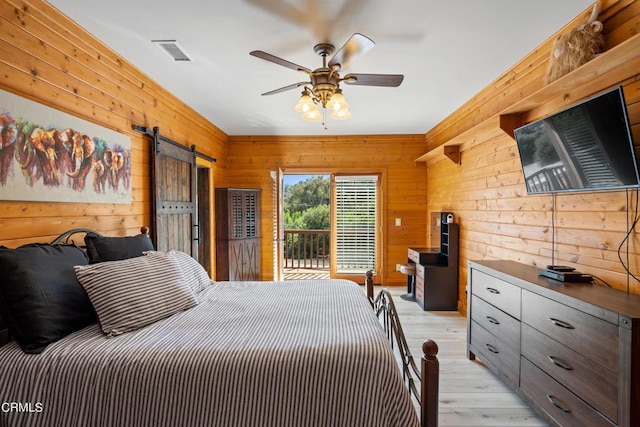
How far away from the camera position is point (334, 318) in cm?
172

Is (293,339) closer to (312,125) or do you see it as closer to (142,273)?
(142,273)

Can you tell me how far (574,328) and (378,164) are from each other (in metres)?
4.04

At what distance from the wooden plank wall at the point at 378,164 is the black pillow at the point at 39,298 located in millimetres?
3979

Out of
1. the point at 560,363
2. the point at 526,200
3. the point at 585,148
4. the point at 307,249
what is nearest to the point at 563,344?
the point at 560,363

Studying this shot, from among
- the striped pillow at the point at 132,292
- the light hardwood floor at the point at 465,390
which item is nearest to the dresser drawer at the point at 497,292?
the light hardwood floor at the point at 465,390

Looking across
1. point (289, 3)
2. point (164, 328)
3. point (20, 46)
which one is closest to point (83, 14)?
point (20, 46)

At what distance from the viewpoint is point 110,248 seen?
1.99 meters

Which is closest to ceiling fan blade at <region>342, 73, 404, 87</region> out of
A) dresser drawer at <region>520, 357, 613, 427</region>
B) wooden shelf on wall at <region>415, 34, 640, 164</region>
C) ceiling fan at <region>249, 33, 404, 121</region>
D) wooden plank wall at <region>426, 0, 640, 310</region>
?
ceiling fan at <region>249, 33, 404, 121</region>

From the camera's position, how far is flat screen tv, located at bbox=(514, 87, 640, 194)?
158cm

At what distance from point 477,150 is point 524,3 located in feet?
6.02

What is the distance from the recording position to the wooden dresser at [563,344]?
4.41ft

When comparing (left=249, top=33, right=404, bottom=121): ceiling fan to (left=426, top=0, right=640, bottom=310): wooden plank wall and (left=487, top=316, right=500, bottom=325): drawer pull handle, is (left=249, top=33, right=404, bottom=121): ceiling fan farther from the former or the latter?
(left=487, top=316, right=500, bottom=325): drawer pull handle
